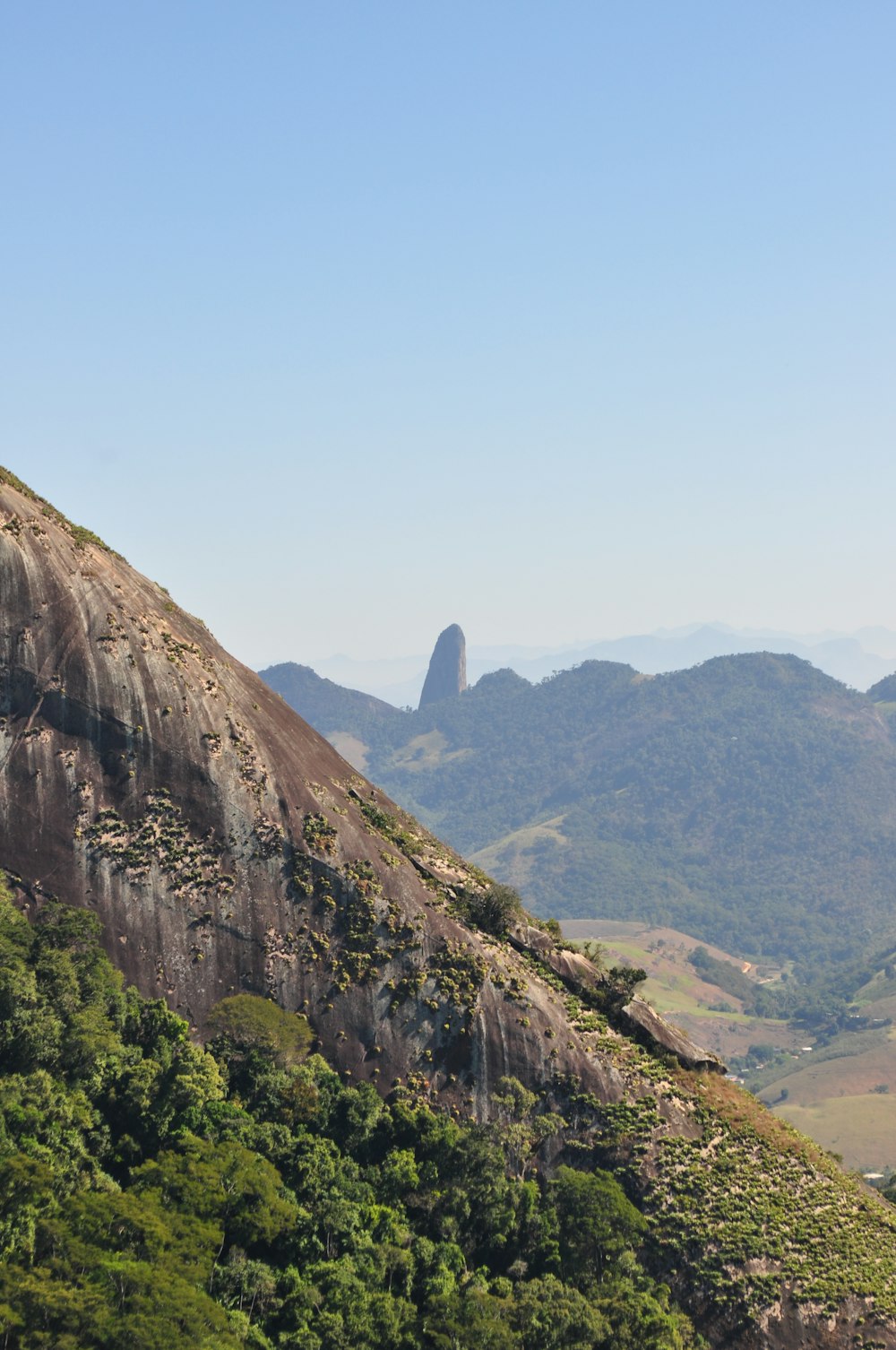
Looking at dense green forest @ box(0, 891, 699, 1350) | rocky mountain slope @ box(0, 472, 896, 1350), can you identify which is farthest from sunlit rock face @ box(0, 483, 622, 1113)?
dense green forest @ box(0, 891, 699, 1350)

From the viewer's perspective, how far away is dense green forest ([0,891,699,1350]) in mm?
44438

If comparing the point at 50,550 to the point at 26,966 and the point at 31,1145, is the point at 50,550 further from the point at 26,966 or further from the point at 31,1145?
→ the point at 31,1145

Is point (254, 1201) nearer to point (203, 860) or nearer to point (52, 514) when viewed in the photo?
point (203, 860)

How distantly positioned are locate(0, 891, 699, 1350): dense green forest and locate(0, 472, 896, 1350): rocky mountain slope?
210cm

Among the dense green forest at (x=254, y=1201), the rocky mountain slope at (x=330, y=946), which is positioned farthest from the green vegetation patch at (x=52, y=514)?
the dense green forest at (x=254, y=1201)

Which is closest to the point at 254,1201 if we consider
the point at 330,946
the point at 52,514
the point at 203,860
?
the point at 330,946

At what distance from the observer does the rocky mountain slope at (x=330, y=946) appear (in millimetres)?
59625

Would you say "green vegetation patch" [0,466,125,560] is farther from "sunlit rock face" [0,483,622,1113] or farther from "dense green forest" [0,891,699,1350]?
"dense green forest" [0,891,699,1350]

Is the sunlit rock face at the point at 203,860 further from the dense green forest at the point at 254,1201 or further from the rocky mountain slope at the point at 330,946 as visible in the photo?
the dense green forest at the point at 254,1201

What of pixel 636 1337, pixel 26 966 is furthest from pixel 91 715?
pixel 636 1337

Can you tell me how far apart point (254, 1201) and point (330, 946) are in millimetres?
15921

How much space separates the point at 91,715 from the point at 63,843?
693cm

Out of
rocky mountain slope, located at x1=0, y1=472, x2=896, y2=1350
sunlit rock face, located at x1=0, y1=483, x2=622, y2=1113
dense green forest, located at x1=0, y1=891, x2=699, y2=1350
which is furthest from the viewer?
sunlit rock face, located at x1=0, y1=483, x2=622, y2=1113

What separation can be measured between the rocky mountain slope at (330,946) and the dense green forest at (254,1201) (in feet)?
6.90
